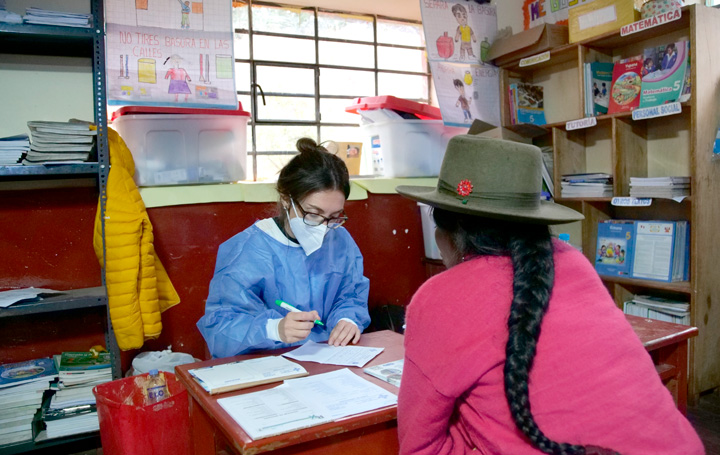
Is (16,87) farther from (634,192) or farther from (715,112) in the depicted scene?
(715,112)

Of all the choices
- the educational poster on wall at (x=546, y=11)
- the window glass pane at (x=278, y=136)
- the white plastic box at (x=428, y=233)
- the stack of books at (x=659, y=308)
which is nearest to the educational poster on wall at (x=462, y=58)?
the educational poster on wall at (x=546, y=11)

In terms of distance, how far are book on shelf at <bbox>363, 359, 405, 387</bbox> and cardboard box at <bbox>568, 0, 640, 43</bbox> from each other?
7.44 ft

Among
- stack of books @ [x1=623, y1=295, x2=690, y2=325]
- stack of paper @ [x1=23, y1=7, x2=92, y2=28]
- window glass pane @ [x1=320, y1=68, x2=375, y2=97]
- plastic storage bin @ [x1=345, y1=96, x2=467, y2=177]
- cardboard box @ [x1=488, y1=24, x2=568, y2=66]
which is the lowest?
stack of books @ [x1=623, y1=295, x2=690, y2=325]

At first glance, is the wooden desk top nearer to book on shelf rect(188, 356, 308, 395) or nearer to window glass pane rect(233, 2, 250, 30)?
book on shelf rect(188, 356, 308, 395)

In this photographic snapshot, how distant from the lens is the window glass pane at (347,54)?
138 inches

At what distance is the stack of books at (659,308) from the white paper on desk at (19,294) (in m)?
2.80

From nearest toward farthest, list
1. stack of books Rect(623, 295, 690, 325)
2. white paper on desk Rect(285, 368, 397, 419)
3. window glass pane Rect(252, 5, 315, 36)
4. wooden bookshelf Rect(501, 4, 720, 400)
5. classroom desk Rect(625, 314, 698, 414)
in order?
white paper on desk Rect(285, 368, 397, 419)
classroom desk Rect(625, 314, 698, 414)
wooden bookshelf Rect(501, 4, 720, 400)
stack of books Rect(623, 295, 690, 325)
window glass pane Rect(252, 5, 315, 36)

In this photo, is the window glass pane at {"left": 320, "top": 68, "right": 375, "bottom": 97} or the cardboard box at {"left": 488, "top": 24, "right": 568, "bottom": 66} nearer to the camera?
the cardboard box at {"left": 488, "top": 24, "right": 568, "bottom": 66}

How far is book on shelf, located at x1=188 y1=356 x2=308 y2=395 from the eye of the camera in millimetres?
1316

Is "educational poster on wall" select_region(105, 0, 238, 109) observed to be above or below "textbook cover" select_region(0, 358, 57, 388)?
above

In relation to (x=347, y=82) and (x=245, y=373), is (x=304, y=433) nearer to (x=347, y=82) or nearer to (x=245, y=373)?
(x=245, y=373)

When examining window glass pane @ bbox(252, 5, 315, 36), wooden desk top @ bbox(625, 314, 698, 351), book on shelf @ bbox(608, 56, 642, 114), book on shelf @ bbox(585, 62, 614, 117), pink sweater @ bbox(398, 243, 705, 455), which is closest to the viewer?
pink sweater @ bbox(398, 243, 705, 455)

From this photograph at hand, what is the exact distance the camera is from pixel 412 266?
329 cm

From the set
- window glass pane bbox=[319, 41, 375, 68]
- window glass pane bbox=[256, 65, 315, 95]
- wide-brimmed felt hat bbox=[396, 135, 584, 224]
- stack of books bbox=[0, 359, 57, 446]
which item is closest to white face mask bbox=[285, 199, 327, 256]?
wide-brimmed felt hat bbox=[396, 135, 584, 224]
